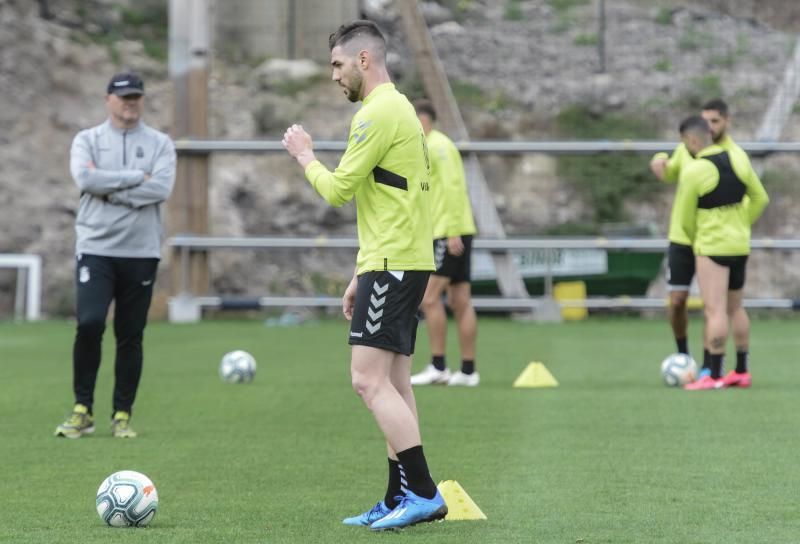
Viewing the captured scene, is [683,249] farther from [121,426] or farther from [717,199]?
[121,426]

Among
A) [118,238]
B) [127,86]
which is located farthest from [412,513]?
[127,86]

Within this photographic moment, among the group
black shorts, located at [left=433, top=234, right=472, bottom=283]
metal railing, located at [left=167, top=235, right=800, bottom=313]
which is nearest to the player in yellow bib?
black shorts, located at [left=433, top=234, right=472, bottom=283]

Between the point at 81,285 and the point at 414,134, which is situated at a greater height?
the point at 414,134

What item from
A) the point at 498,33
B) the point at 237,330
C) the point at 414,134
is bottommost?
the point at 237,330

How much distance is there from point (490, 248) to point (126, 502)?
14244 millimetres

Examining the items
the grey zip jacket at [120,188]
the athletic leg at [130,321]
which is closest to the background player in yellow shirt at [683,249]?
the grey zip jacket at [120,188]

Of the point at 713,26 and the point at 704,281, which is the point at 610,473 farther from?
the point at 713,26

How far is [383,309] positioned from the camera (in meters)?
5.95

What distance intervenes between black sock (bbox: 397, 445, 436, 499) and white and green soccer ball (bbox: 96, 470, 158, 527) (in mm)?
996

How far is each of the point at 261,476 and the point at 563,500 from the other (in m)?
1.55

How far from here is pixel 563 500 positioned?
6.58 meters

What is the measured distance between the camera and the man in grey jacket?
28.6 ft

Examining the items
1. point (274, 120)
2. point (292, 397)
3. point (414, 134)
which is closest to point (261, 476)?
point (414, 134)

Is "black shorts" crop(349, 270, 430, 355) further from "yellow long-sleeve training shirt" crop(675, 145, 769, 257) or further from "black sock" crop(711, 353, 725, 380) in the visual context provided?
"black sock" crop(711, 353, 725, 380)
